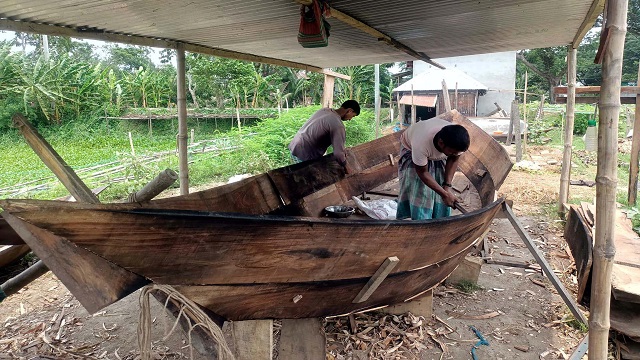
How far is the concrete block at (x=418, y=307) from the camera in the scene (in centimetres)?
367

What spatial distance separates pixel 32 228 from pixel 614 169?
3.01 meters

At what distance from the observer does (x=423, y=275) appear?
314 cm

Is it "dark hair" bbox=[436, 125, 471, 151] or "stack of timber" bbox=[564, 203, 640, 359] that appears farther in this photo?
"stack of timber" bbox=[564, 203, 640, 359]

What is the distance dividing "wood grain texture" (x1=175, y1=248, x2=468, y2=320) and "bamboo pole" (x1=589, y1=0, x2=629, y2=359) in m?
1.09

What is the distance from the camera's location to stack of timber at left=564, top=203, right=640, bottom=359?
3.32 meters

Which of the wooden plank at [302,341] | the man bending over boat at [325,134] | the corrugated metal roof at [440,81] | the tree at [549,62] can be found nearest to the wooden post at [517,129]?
the corrugated metal roof at [440,81]

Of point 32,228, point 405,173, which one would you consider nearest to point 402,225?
point 405,173

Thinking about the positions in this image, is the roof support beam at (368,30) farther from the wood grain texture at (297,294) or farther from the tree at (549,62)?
the tree at (549,62)

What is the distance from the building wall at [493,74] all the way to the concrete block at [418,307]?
17.6 m

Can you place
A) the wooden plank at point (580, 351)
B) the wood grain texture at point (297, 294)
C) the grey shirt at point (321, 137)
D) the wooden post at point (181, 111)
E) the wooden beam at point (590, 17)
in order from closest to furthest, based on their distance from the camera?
1. the wood grain texture at point (297, 294)
2. the wooden plank at point (580, 351)
3. the wooden beam at point (590, 17)
4. the grey shirt at point (321, 137)
5. the wooden post at point (181, 111)

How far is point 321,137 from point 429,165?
4.93 feet

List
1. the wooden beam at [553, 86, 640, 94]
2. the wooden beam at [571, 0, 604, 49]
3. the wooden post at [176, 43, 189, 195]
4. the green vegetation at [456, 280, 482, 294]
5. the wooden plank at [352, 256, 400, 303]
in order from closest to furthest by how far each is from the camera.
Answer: the wooden plank at [352, 256, 400, 303] → the wooden beam at [571, 0, 604, 49] → the green vegetation at [456, 280, 482, 294] → the wooden post at [176, 43, 189, 195] → the wooden beam at [553, 86, 640, 94]

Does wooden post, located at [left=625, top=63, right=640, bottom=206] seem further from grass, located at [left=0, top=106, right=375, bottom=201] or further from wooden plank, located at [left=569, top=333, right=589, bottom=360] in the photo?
grass, located at [left=0, top=106, right=375, bottom=201]

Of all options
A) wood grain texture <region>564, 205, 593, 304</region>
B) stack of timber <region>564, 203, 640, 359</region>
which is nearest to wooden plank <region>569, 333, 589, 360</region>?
stack of timber <region>564, 203, 640, 359</region>
